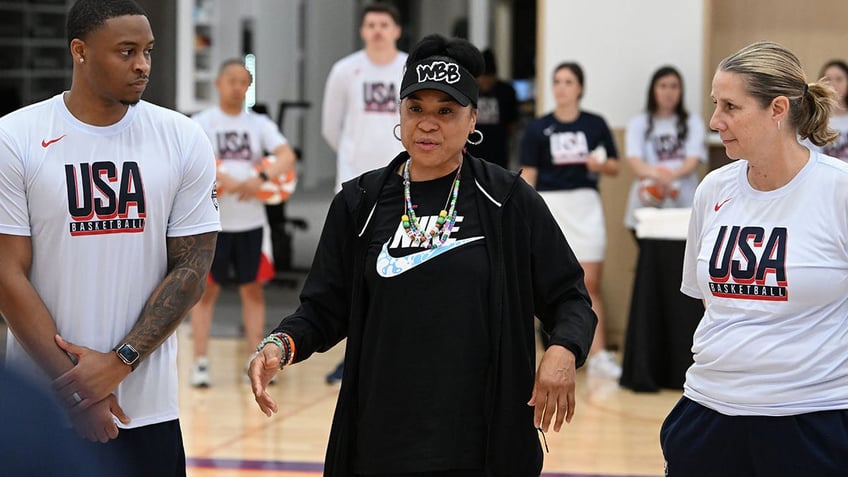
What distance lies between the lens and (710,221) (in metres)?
3.37

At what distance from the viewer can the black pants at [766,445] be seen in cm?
312

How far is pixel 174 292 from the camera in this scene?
327 cm

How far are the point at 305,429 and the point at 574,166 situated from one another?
8.92 ft

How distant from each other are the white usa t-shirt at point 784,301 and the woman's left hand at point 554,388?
1.69 feet

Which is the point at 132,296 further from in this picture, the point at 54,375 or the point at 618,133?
the point at 618,133

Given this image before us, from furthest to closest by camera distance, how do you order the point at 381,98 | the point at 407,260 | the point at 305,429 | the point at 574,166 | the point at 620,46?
the point at 620,46 < the point at 574,166 < the point at 381,98 < the point at 305,429 < the point at 407,260

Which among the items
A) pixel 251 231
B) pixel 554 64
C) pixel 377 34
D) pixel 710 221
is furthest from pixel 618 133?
pixel 710 221

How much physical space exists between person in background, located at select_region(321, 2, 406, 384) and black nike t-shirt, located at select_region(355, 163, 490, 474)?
473 centimetres

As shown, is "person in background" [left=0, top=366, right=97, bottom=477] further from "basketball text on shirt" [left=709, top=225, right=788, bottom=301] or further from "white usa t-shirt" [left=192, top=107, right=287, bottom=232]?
"white usa t-shirt" [left=192, top=107, right=287, bottom=232]

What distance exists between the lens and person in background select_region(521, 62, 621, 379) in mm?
8328

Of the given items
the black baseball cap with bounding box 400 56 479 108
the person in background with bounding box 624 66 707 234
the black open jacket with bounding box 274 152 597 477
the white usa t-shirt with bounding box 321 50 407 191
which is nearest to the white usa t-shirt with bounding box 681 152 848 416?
the black open jacket with bounding box 274 152 597 477

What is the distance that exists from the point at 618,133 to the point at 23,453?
8.22 m

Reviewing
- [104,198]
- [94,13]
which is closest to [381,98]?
[94,13]

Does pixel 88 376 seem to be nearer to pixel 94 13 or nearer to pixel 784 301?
pixel 94 13
